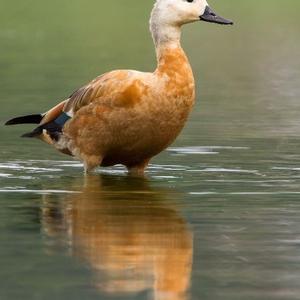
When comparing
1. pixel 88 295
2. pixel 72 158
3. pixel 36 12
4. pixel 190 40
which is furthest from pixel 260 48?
pixel 88 295

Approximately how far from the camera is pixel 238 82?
2112 centimetres

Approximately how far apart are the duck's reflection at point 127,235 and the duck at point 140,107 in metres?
0.37

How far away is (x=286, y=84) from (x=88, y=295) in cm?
1339

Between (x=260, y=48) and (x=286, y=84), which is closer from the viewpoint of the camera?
(x=286, y=84)

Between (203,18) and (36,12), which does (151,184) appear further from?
(36,12)

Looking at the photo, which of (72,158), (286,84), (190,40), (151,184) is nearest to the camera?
(151,184)

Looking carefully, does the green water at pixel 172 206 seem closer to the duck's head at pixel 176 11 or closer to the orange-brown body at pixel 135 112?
the orange-brown body at pixel 135 112

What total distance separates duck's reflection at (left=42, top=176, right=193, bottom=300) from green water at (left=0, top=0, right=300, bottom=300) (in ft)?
0.04

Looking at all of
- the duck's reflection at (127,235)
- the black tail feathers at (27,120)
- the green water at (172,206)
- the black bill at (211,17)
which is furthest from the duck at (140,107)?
the black tail feathers at (27,120)

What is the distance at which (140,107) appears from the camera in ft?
38.8

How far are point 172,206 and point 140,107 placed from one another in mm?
1426

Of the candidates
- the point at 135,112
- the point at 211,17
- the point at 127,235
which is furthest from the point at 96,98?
the point at 127,235

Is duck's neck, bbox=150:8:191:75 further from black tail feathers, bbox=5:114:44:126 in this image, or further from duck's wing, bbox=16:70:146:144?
black tail feathers, bbox=5:114:44:126

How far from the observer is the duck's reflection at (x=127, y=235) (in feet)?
25.8
